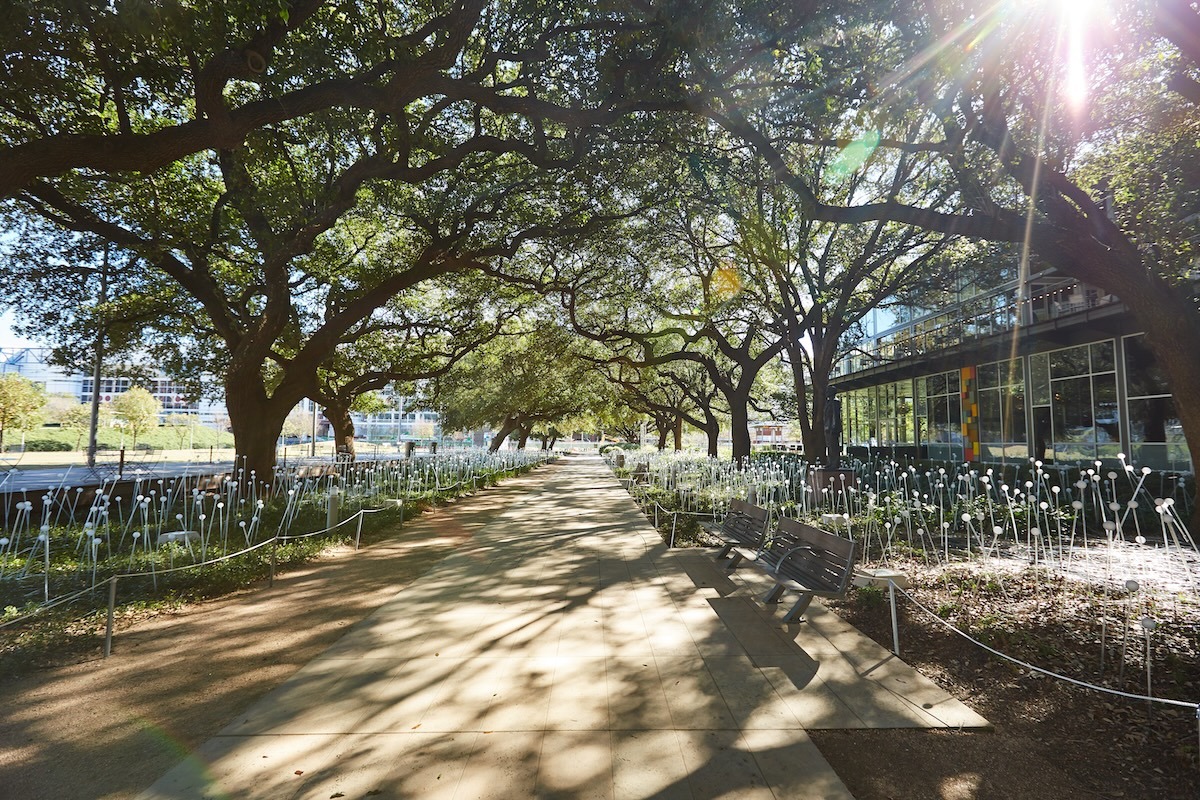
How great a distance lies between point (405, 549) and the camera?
8.64 m

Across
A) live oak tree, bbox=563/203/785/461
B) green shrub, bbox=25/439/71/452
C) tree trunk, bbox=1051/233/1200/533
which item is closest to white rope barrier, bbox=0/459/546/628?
live oak tree, bbox=563/203/785/461

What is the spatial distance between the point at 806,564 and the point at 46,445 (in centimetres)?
5218

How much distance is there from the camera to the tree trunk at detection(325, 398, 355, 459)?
2236 cm

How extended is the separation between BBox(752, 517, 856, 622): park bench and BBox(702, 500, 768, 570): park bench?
0.39 metres

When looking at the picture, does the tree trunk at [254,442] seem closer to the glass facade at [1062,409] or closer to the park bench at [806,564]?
the park bench at [806,564]

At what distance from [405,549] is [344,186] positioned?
5.46 m

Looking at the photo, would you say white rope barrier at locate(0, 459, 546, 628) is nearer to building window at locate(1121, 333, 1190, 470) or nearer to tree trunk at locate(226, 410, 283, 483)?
tree trunk at locate(226, 410, 283, 483)

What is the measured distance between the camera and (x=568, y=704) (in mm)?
3557

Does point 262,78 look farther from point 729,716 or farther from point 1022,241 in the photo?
point 1022,241

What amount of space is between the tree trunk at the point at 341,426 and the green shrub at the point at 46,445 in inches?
1175

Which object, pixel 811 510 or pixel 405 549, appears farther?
pixel 811 510

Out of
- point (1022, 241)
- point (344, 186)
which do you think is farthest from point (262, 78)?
point (1022, 241)

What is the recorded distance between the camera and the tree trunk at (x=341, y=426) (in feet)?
73.4

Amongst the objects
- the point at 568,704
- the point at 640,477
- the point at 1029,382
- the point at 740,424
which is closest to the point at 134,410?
the point at 640,477
